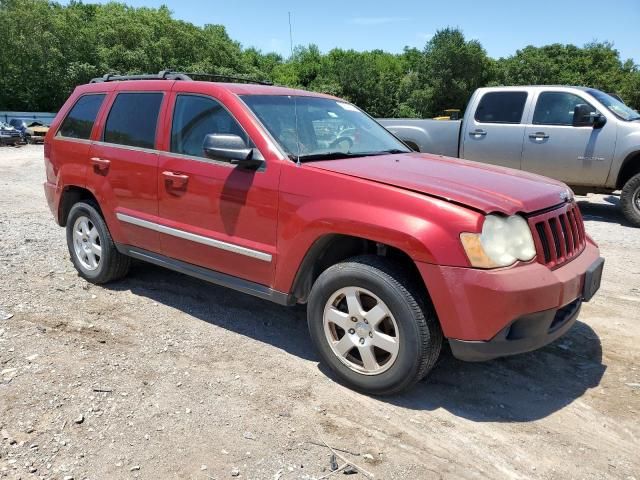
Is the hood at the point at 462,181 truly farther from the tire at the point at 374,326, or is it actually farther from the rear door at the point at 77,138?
the rear door at the point at 77,138

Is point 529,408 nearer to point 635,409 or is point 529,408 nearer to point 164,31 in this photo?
point 635,409

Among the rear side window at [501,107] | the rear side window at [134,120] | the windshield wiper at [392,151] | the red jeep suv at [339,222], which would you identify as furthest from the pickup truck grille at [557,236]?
the rear side window at [501,107]

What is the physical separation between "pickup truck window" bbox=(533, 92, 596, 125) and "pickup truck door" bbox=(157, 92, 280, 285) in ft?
20.6

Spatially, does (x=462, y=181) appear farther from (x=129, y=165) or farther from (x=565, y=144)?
(x=565, y=144)

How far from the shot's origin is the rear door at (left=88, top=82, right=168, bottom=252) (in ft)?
14.6

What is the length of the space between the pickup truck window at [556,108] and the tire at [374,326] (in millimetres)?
6486

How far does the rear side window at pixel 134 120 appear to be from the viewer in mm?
4477

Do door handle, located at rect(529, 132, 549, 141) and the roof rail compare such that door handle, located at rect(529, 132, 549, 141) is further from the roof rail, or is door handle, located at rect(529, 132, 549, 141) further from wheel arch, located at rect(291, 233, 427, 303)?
wheel arch, located at rect(291, 233, 427, 303)

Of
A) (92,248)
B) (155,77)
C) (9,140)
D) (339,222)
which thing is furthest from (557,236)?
(9,140)

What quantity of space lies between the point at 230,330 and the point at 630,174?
22.7ft

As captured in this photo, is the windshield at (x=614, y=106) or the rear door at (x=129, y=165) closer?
the rear door at (x=129, y=165)

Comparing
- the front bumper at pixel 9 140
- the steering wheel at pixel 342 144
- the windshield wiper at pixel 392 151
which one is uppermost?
the steering wheel at pixel 342 144

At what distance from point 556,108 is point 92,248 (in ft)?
22.9

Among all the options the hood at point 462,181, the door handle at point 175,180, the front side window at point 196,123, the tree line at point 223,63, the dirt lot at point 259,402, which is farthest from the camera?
the tree line at point 223,63
